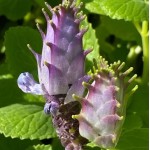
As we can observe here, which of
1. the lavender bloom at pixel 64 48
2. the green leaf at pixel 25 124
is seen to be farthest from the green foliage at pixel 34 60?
the lavender bloom at pixel 64 48

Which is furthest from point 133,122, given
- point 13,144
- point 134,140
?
point 13,144

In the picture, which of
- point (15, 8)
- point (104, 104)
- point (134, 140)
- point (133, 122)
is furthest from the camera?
point (15, 8)

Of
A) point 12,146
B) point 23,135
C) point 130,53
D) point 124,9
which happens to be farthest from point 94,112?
point 130,53

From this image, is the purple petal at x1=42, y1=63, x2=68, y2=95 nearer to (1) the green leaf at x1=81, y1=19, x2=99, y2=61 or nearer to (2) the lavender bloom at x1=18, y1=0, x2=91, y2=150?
(2) the lavender bloom at x1=18, y1=0, x2=91, y2=150

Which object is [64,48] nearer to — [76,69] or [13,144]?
[76,69]

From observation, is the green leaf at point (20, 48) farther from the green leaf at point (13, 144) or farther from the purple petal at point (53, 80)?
the purple petal at point (53, 80)

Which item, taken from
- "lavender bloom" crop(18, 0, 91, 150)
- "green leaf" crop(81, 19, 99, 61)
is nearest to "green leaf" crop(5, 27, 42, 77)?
"green leaf" crop(81, 19, 99, 61)

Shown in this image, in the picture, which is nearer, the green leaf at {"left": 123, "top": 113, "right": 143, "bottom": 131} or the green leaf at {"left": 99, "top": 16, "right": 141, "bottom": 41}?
the green leaf at {"left": 123, "top": 113, "right": 143, "bottom": 131}
